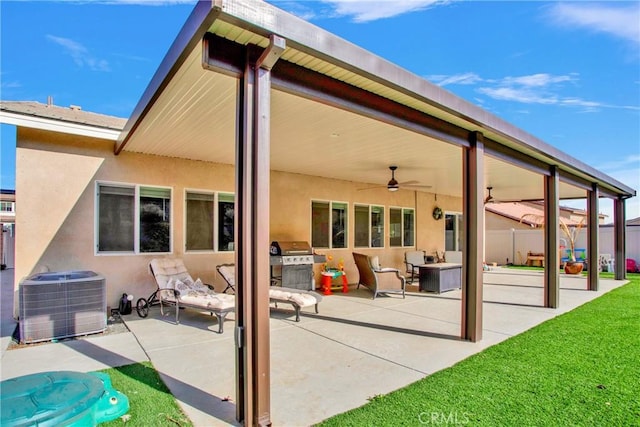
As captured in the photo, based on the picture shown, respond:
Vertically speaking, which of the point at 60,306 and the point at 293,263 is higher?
the point at 293,263

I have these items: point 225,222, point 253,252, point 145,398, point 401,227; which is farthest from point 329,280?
point 253,252

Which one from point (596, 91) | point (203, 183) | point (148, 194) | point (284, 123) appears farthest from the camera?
point (596, 91)

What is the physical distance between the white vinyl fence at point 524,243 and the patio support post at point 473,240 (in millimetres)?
15732

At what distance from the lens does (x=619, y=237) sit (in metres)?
12.0

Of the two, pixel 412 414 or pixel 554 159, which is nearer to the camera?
pixel 412 414

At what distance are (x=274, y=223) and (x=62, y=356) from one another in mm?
5365

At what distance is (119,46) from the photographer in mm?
8602

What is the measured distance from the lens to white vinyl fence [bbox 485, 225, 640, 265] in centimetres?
1652

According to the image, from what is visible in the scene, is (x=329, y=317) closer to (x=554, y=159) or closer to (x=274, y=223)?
(x=274, y=223)

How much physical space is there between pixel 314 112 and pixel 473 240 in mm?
2884

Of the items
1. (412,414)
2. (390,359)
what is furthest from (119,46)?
(412,414)

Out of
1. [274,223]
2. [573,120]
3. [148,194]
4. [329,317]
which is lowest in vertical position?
[329,317]

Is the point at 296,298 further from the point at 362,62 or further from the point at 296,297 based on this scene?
the point at 362,62

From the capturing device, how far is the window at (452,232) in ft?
48.8
